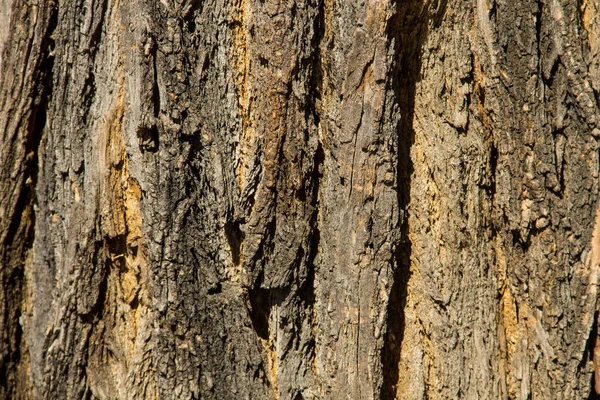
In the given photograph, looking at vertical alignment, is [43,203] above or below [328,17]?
below

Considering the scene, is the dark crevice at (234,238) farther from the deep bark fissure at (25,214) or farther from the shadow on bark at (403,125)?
the deep bark fissure at (25,214)

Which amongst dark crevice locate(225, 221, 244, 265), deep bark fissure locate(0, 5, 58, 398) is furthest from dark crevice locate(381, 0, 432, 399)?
deep bark fissure locate(0, 5, 58, 398)

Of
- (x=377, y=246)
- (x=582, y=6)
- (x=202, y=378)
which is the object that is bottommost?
(x=202, y=378)

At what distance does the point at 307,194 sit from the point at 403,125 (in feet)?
0.98

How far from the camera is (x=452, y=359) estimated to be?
1.40 m

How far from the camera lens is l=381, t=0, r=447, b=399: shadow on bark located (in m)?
1.32

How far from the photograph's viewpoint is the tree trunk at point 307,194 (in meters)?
1.30

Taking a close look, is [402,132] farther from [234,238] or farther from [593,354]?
[593,354]

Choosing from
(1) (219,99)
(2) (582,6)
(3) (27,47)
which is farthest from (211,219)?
(2) (582,6)

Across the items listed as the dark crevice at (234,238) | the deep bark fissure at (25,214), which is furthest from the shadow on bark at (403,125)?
the deep bark fissure at (25,214)

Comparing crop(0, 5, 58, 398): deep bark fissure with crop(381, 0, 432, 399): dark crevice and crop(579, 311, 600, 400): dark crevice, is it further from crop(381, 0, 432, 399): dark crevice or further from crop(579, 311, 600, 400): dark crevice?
crop(579, 311, 600, 400): dark crevice

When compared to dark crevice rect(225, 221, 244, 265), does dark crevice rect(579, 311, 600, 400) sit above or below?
below

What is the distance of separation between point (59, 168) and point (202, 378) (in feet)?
2.16

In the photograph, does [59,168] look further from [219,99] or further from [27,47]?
[219,99]
